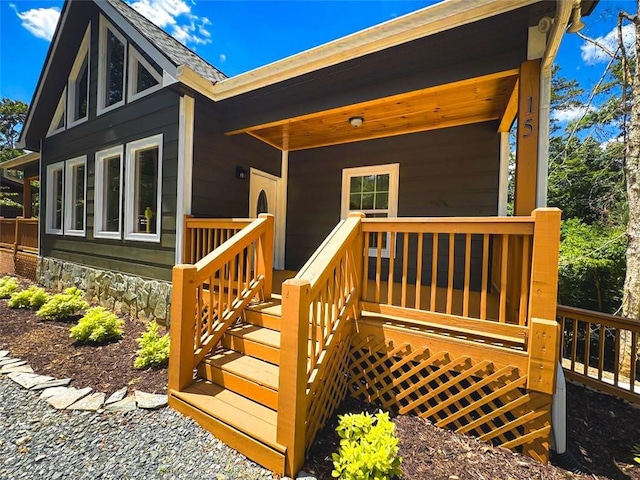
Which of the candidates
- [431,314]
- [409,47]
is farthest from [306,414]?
[409,47]

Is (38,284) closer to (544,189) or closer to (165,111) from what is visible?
(165,111)

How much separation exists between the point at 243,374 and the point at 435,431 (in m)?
1.68

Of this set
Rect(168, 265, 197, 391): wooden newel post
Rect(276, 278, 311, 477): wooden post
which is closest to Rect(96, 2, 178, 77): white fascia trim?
Rect(168, 265, 197, 391): wooden newel post

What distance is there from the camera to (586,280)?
8.52 metres

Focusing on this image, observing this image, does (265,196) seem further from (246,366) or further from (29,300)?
(29,300)

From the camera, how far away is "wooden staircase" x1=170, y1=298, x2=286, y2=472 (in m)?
2.05

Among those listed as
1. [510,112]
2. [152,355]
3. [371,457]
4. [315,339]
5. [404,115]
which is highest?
[404,115]

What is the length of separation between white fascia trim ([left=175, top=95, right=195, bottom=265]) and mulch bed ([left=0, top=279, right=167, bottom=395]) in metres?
1.64

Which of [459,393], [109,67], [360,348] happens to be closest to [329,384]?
[360,348]

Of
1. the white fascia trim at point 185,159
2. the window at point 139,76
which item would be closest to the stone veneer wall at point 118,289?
the white fascia trim at point 185,159

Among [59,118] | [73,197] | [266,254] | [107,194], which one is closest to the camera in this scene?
[266,254]

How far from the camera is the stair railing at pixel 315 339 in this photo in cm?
192

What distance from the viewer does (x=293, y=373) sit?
1922 millimetres

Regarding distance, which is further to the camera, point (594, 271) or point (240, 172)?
point (594, 271)
